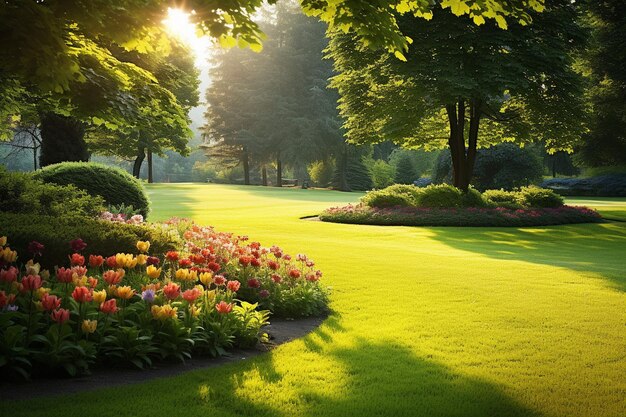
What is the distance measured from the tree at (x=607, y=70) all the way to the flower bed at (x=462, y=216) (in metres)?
8.02

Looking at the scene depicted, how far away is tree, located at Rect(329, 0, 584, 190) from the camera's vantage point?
2233cm

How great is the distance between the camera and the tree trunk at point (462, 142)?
2617cm

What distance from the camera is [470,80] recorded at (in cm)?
2105

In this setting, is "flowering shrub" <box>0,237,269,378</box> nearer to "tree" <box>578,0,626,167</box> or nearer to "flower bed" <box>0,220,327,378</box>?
"flower bed" <box>0,220,327,378</box>

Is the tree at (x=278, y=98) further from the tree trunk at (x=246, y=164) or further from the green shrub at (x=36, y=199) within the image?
the green shrub at (x=36, y=199)

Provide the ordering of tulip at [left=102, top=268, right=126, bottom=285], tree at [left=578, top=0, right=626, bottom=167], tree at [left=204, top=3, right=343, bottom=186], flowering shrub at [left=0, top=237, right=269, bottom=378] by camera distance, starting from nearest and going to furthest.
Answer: flowering shrub at [left=0, top=237, right=269, bottom=378], tulip at [left=102, top=268, right=126, bottom=285], tree at [left=578, top=0, right=626, bottom=167], tree at [left=204, top=3, right=343, bottom=186]

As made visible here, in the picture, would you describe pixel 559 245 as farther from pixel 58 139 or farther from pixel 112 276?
pixel 58 139

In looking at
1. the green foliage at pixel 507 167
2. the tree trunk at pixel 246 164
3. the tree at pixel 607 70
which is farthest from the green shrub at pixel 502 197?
the tree trunk at pixel 246 164

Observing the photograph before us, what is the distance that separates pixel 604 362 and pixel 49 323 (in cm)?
556

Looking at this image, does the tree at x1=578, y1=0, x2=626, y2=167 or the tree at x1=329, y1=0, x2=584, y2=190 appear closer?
the tree at x1=329, y1=0, x2=584, y2=190

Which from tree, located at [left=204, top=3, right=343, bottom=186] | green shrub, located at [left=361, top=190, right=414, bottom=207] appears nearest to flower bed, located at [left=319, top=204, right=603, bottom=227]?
green shrub, located at [left=361, top=190, right=414, bottom=207]

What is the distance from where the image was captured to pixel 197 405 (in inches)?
166

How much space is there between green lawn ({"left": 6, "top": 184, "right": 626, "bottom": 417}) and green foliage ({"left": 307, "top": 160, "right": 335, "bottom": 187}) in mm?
59016

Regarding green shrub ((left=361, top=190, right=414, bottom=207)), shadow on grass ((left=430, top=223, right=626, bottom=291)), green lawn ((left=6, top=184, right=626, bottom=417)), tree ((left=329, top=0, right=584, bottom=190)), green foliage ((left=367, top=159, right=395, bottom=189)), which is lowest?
shadow on grass ((left=430, top=223, right=626, bottom=291))
